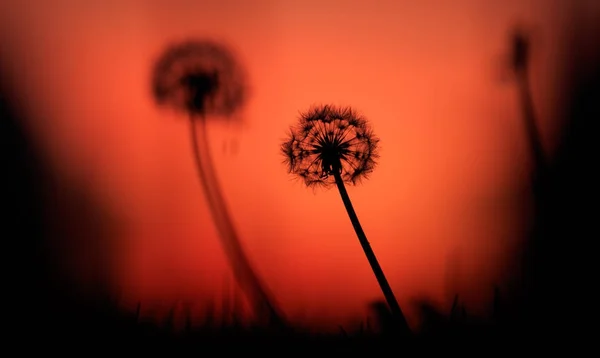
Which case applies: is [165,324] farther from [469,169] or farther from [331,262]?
[469,169]

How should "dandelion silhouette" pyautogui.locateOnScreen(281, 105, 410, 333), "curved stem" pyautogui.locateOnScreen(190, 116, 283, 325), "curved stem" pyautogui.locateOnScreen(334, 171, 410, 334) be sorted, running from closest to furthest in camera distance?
"curved stem" pyautogui.locateOnScreen(334, 171, 410, 334)
"dandelion silhouette" pyautogui.locateOnScreen(281, 105, 410, 333)
"curved stem" pyautogui.locateOnScreen(190, 116, 283, 325)

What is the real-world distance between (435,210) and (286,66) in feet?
3.48

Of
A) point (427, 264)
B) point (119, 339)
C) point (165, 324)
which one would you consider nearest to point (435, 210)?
point (427, 264)

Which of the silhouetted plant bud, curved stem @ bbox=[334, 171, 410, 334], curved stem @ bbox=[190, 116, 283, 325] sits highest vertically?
the silhouetted plant bud

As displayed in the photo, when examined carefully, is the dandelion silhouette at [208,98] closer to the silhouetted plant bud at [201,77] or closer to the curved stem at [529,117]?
the silhouetted plant bud at [201,77]

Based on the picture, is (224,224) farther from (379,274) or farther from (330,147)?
(379,274)

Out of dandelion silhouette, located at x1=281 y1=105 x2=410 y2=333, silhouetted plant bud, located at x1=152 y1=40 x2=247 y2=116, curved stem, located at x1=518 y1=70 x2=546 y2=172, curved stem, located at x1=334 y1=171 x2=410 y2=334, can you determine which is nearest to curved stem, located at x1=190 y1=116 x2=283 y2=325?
silhouetted plant bud, located at x1=152 y1=40 x2=247 y2=116

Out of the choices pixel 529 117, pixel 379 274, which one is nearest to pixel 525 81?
pixel 529 117

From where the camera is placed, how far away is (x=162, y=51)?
10.0ft

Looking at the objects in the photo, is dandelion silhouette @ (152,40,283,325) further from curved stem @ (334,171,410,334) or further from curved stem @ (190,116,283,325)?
curved stem @ (334,171,410,334)

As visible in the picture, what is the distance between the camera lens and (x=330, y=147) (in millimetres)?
2660

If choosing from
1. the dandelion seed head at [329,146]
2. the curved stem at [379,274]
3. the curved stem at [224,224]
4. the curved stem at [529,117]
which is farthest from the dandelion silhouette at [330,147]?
the curved stem at [529,117]

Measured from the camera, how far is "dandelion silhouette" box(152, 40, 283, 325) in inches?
119

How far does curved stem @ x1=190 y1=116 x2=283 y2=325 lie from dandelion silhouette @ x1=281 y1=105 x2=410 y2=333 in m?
0.46
